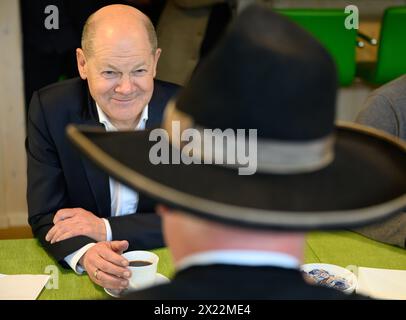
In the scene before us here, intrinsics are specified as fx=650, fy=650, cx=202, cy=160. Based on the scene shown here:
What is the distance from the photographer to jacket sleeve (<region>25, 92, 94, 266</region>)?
181 cm

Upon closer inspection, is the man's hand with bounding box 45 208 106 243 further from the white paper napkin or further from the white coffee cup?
the white coffee cup

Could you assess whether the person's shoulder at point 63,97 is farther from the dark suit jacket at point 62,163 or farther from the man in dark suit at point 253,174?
the man in dark suit at point 253,174

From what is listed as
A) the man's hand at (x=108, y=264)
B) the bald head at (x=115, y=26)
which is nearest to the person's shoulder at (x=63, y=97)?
the bald head at (x=115, y=26)

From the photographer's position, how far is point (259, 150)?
2.64 ft

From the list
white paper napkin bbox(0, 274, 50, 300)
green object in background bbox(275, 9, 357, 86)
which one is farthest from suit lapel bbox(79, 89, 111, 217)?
green object in background bbox(275, 9, 357, 86)

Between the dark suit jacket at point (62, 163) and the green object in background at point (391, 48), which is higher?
the green object in background at point (391, 48)

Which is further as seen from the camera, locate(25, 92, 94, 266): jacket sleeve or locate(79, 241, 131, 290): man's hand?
locate(25, 92, 94, 266): jacket sleeve

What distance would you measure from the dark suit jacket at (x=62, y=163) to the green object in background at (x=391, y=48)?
1.55 m

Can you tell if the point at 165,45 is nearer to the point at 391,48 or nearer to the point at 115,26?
the point at 391,48

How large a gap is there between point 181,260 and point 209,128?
17 cm

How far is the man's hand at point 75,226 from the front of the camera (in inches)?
64.8
